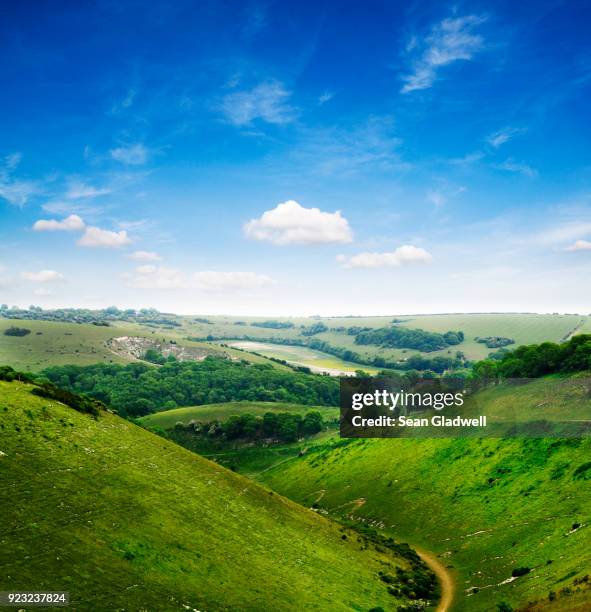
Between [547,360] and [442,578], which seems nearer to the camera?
[442,578]

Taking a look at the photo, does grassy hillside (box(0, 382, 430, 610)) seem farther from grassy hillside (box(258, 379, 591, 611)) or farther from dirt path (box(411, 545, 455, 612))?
grassy hillside (box(258, 379, 591, 611))

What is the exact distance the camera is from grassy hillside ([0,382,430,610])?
26.3 m

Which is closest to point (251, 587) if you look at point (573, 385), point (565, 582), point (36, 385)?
point (565, 582)

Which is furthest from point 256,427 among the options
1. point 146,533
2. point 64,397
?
point 146,533

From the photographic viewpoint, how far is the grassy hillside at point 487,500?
41500mm

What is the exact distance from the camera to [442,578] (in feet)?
163

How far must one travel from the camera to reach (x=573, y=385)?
83.8 metres

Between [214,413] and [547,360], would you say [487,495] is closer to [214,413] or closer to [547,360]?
[547,360]

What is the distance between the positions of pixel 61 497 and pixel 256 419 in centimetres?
12608

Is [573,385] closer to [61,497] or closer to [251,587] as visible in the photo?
[251,587]

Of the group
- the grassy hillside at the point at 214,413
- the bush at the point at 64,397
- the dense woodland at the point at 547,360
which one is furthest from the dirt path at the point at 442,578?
the grassy hillside at the point at 214,413

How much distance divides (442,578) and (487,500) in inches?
675

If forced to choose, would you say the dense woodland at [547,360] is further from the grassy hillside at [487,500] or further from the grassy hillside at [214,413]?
the grassy hillside at [214,413]

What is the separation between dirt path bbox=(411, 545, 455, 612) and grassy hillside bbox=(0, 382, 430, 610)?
159 inches
